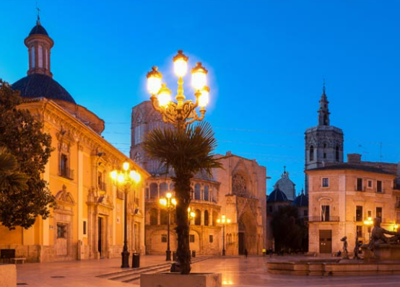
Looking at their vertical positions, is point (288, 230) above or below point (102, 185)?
below

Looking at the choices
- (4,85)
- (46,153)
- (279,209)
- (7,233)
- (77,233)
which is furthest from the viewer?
(279,209)

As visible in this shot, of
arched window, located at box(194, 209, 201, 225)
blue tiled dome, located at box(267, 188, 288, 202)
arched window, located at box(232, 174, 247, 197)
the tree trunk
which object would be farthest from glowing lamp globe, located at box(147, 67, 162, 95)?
blue tiled dome, located at box(267, 188, 288, 202)

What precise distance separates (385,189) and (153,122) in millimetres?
28109

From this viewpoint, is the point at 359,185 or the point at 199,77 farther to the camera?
the point at 359,185

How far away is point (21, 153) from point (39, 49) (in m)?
20.8

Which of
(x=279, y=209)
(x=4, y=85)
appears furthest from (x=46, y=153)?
(x=279, y=209)

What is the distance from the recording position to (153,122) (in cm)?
6506

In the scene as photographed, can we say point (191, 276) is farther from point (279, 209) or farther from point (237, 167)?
point (279, 209)

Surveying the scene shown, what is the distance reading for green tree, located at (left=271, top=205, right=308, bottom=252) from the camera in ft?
237

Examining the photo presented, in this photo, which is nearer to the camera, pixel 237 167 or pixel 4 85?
pixel 4 85

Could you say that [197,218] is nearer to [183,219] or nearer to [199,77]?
[199,77]

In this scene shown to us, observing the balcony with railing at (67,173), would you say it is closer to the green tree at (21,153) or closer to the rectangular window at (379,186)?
the green tree at (21,153)

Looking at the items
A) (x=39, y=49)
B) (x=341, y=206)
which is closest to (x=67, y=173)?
(x=39, y=49)

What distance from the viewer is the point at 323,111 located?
123 meters
